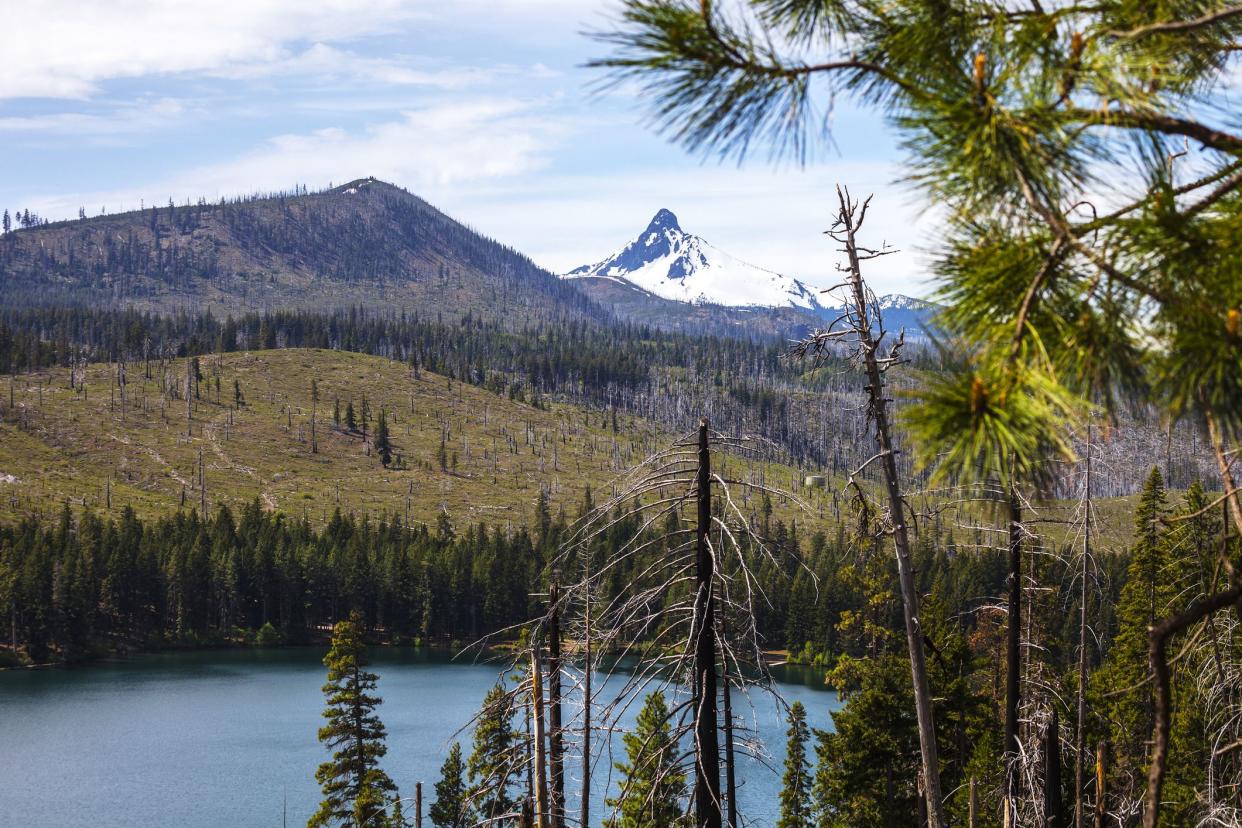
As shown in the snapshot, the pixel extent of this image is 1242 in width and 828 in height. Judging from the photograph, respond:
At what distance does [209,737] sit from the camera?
6438cm

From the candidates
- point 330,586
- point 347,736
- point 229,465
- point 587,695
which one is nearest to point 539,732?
point 587,695

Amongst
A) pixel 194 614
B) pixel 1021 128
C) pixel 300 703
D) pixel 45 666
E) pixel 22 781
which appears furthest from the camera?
pixel 194 614

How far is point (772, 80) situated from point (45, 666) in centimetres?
9919

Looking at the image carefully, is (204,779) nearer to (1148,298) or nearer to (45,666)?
(45,666)

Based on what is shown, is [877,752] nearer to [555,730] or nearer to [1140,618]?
[1140,618]

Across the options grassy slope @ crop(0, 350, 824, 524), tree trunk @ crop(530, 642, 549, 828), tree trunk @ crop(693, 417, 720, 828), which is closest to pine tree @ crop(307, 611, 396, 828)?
tree trunk @ crop(530, 642, 549, 828)

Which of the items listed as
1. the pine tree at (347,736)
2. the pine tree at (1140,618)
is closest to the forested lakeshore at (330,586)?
the pine tree at (1140,618)

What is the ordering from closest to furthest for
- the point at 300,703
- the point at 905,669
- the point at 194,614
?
the point at 905,669 < the point at 300,703 < the point at 194,614

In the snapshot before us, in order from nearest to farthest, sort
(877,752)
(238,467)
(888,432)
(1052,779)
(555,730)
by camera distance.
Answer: (888,432) → (555,730) → (1052,779) → (877,752) → (238,467)

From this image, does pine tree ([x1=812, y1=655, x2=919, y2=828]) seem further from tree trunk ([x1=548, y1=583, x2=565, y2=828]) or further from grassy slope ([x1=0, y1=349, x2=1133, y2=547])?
grassy slope ([x1=0, y1=349, x2=1133, y2=547])

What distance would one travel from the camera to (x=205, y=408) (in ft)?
635

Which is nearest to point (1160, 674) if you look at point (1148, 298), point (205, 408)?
point (1148, 298)

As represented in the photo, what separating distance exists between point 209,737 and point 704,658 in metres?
60.5

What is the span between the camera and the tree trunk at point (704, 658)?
36.9 ft
